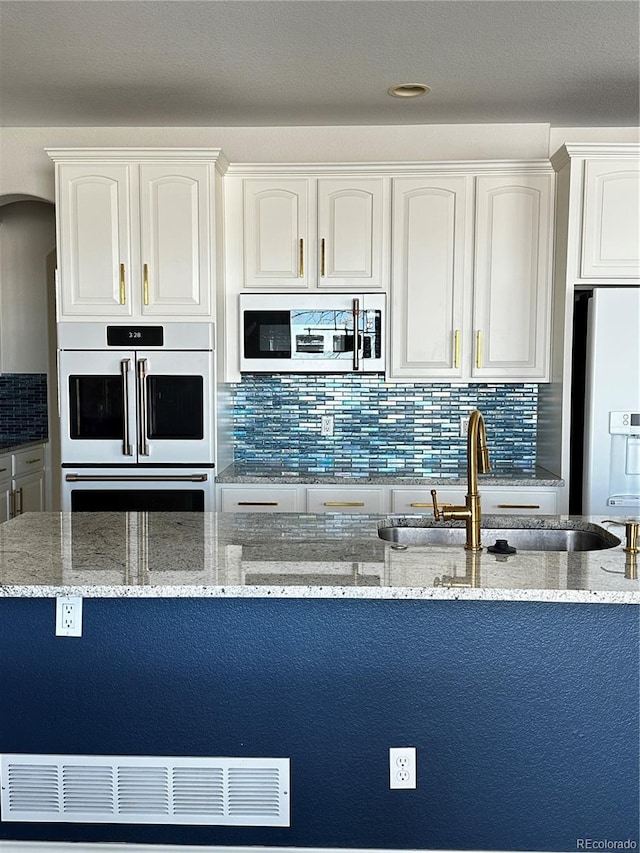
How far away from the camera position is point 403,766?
2041 millimetres

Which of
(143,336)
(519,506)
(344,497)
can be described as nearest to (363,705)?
(344,497)

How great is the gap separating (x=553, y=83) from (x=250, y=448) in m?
2.49

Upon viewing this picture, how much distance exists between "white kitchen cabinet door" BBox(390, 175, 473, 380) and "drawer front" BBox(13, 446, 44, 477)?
2461 mm

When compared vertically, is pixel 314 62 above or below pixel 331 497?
above

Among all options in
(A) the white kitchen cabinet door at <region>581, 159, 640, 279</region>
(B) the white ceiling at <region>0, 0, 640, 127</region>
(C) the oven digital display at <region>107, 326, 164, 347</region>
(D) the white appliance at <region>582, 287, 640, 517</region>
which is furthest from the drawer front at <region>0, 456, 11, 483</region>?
(A) the white kitchen cabinet door at <region>581, 159, 640, 279</region>

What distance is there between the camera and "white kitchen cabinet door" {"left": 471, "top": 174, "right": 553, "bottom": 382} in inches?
157

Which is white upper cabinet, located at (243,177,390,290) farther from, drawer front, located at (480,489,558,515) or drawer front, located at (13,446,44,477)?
drawer front, located at (13,446,44,477)

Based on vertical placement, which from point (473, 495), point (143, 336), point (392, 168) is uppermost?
point (392, 168)

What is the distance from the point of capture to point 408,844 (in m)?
2.06

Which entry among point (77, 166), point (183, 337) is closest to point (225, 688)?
point (183, 337)

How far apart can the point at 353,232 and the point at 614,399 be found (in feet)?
5.24

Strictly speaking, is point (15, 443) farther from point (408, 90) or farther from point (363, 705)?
point (363, 705)

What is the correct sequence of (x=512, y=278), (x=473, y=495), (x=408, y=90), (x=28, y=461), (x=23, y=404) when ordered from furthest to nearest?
(x=23, y=404), (x=28, y=461), (x=512, y=278), (x=408, y=90), (x=473, y=495)

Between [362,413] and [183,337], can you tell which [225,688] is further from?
[362,413]
